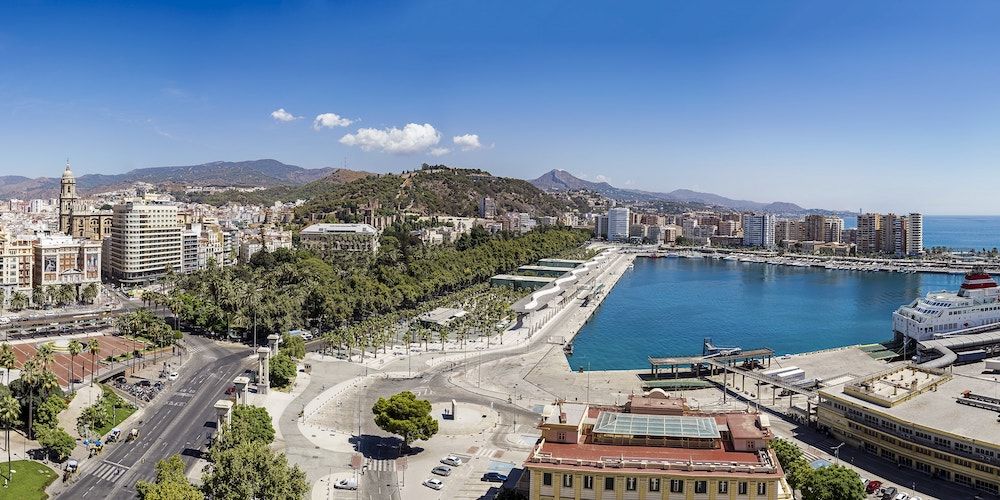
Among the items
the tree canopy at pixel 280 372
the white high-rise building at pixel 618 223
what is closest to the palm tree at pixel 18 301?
the tree canopy at pixel 280 372

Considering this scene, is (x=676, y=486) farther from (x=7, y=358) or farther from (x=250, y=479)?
(x=7, y=358)

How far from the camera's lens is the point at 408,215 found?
5379 inches

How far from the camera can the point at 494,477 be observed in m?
27.5

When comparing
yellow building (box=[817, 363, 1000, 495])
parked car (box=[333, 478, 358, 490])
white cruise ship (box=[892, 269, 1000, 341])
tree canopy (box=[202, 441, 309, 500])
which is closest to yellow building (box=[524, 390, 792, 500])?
tree canopy (box=[202, 441, 309, 500])

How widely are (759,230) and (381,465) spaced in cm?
15602

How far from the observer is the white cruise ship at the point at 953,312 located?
50719 mm

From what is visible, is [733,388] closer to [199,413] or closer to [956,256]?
[199,413]

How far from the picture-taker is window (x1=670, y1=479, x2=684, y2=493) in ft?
61.9

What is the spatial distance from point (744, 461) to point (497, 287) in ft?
203

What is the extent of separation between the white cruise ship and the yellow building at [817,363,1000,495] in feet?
50.0

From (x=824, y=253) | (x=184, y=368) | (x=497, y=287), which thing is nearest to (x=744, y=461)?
(x=184, y=368)

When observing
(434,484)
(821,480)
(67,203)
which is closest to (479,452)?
(434,484)

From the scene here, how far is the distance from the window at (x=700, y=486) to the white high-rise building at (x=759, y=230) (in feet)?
514

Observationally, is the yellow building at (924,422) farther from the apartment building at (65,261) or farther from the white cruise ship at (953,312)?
the apartment building at (65,261)
